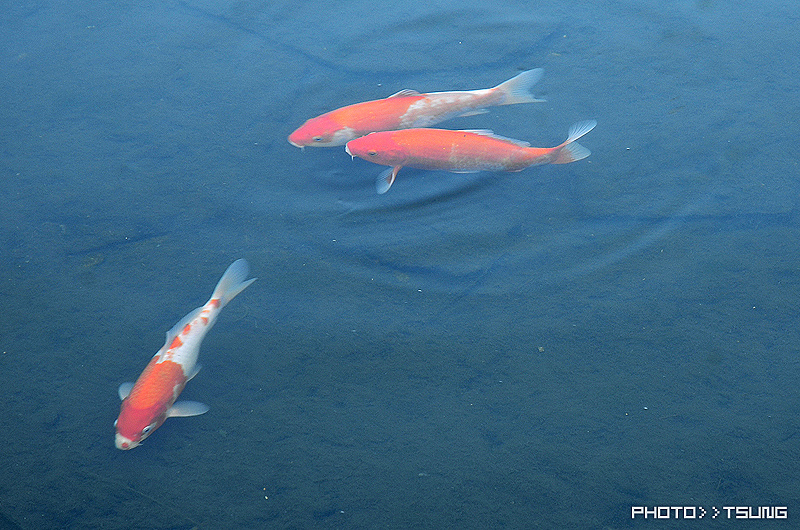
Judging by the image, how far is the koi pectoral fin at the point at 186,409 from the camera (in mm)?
3010

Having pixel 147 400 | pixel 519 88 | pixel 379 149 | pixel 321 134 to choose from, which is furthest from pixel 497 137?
pixel 147 400

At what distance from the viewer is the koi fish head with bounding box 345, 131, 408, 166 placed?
12.9 feet

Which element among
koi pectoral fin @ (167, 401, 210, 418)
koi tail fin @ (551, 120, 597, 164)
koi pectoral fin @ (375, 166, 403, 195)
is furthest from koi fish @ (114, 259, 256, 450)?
koi tail fin @ (551, 120, 597, 164)

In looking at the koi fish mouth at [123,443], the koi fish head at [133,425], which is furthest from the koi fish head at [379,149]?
the koi fish mouth at [123,443]

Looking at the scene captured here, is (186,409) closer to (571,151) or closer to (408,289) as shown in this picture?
(408,289)

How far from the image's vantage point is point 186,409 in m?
3.03

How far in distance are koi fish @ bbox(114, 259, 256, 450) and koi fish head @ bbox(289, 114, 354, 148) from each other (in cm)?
129

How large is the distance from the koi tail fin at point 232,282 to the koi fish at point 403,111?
3.69 ft

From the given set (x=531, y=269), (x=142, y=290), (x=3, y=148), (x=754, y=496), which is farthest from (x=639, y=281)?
(x=3, y=148)

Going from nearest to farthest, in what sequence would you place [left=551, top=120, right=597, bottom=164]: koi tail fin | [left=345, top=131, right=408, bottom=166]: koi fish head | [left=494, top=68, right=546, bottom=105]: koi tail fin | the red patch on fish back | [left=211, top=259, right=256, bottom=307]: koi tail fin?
the red patch on fish back < [left=211, top=259, right=256, bottom=307]: koi tail fin < [left=551, top=120, right=597, bottom=164]: koi tail fin < [left=345, top=131, right=408, bottom=166]: koi fish head < [left=494, top=68, right=546, bottom=105]: koi tail fin

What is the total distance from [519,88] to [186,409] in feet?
10.6

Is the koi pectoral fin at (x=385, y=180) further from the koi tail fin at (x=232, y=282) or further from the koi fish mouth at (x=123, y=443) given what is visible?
the koi fish mouth at (x=123, y=443)

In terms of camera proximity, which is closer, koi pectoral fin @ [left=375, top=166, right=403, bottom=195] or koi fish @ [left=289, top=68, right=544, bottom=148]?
koi pectoral fin @ [left=375, top=166, right=403, bottom=195]

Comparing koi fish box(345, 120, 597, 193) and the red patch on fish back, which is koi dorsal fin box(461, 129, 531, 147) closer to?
koi fish box(345, 120, 597, 193)
